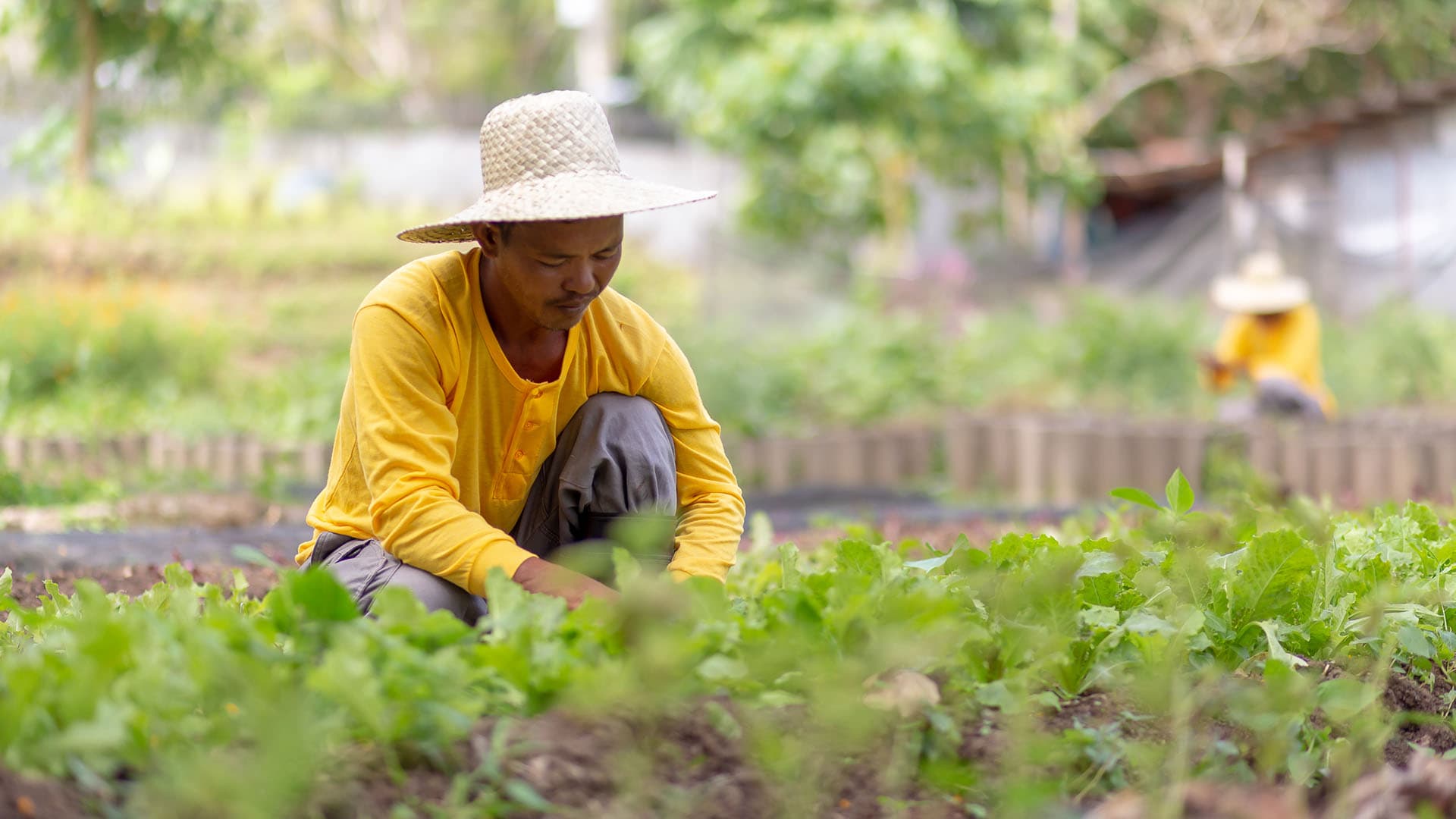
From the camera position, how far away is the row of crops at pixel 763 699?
141cm

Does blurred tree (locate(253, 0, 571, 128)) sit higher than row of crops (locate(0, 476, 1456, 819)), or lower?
higher

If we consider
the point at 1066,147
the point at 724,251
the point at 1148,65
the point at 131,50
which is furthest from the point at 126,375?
the point at 1148,65

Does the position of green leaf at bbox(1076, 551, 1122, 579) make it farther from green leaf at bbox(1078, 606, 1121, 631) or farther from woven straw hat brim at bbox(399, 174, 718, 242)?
woven straw hat brim at bbox(399, 174, 718, 242)

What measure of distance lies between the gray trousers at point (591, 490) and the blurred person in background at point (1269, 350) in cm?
518

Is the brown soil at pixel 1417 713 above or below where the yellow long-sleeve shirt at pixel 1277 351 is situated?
below

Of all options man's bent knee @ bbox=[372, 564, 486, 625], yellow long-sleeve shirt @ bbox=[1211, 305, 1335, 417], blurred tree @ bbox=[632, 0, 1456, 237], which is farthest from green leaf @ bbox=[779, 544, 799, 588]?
blurred tree @ bbox=[632, 0, 1456, 237]

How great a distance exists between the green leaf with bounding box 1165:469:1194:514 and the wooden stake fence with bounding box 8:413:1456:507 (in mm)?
3392

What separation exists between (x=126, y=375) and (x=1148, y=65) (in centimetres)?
1297

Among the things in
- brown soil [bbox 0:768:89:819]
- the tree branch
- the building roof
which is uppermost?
the tree branch

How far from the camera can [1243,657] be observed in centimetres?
201

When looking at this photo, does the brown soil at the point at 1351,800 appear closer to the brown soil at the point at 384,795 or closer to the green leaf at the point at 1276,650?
the green leaf at the point at 1276,650

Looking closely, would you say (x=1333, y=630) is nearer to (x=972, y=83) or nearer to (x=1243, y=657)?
(x=1243, y=657)

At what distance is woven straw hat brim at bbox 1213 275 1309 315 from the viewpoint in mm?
7492

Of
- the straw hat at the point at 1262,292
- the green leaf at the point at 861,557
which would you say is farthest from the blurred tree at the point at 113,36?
the green leaf at the point at 861,557
